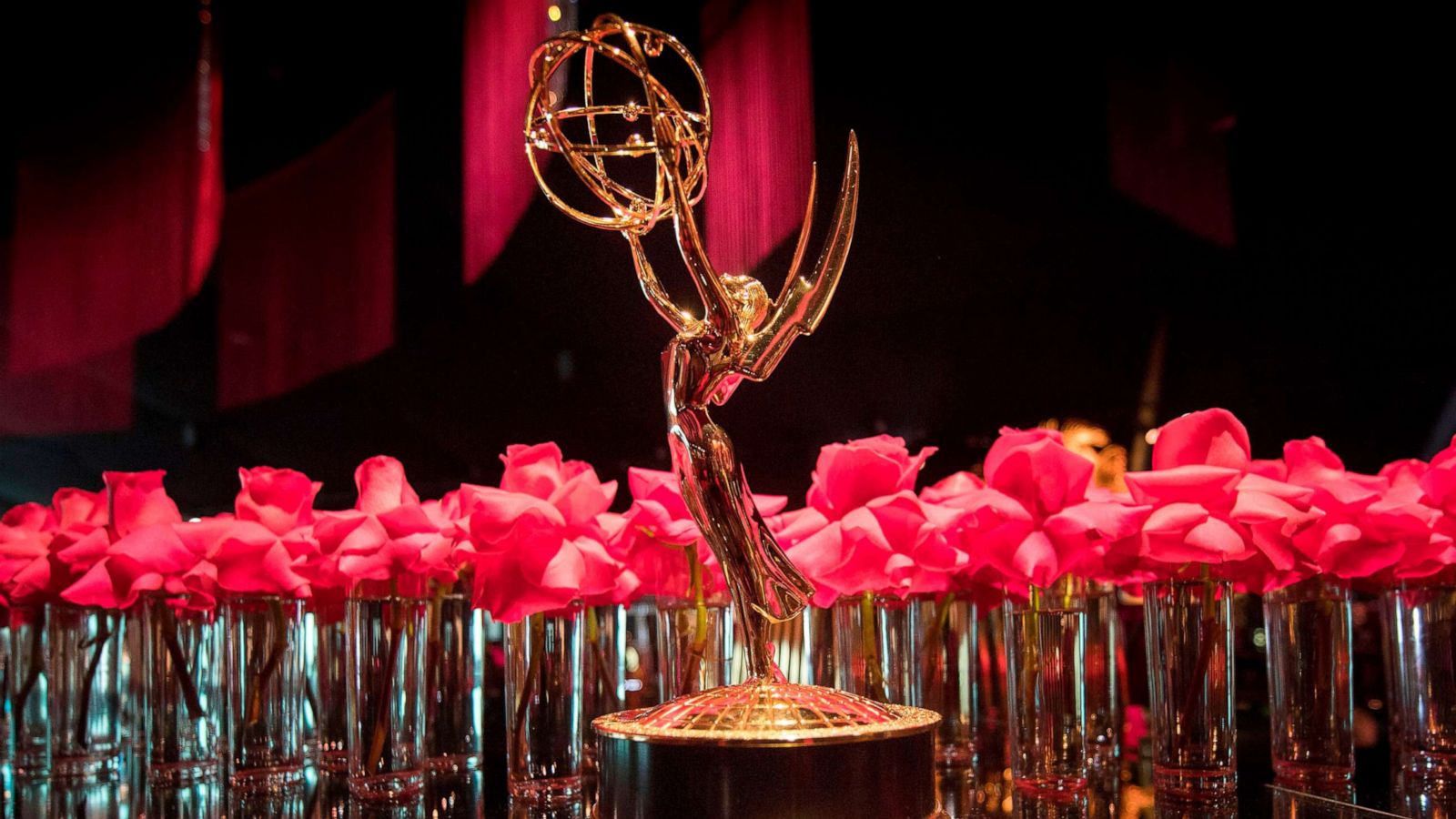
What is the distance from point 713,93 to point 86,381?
961mm

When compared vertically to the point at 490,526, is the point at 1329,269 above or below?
above

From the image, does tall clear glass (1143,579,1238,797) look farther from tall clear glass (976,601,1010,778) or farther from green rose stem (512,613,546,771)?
green rose stem (512,613,546,771)

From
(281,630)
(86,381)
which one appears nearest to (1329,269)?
(281,630)

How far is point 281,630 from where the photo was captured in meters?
1.11

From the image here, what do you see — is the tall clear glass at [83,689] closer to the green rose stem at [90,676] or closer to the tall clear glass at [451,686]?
the green rose stem at [90,676]

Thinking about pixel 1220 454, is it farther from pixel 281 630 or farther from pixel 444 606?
pixel 281 630

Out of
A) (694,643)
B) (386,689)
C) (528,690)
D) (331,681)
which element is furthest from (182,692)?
(694,643)

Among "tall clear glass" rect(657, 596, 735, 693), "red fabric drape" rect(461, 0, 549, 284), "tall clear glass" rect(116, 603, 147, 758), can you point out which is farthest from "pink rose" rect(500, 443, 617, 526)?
"red fabric drape" rect(461, 0, 549, 284)

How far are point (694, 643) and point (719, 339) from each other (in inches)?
13.0

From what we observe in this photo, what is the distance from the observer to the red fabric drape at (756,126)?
4.95ft

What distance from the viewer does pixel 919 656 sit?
3.59 ft

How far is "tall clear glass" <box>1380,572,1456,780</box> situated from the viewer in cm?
102

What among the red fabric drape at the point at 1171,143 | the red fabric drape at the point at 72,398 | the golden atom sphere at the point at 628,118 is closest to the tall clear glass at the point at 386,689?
the golden atom sphere at the point at 628,118

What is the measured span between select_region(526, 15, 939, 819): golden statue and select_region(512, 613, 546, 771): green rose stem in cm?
22
